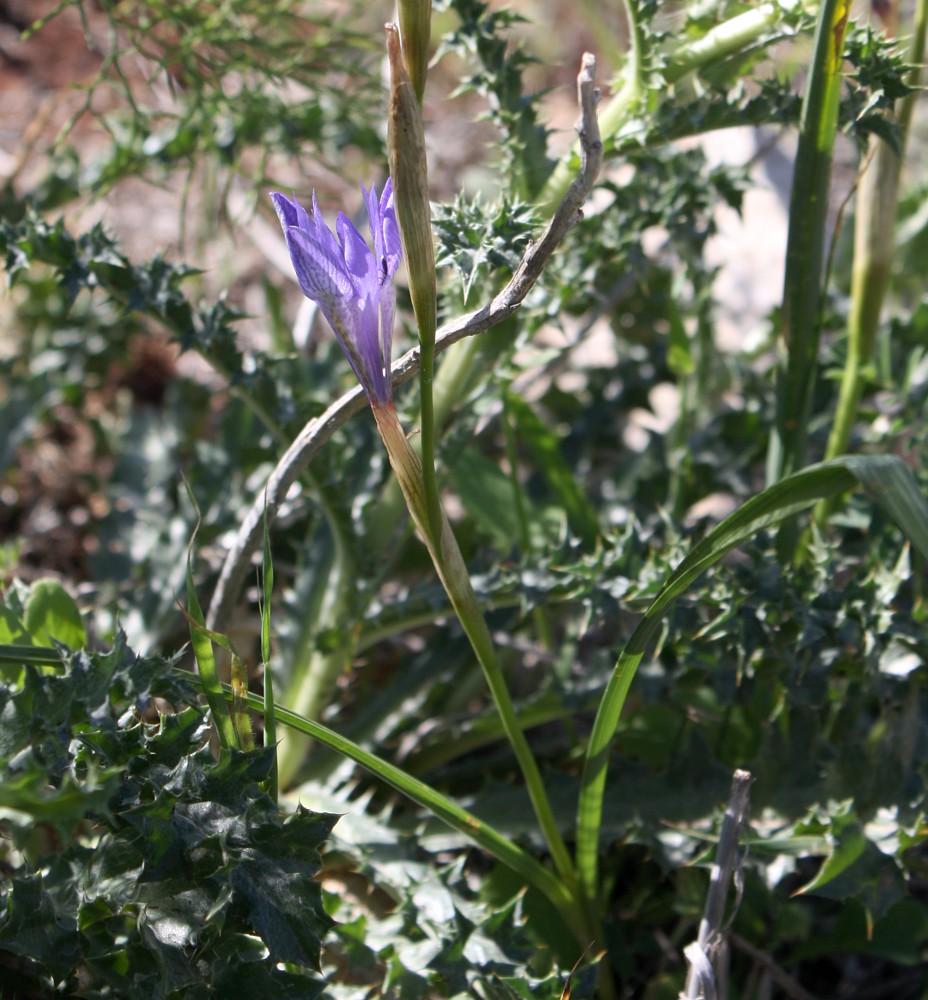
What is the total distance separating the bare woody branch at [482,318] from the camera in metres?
0.91

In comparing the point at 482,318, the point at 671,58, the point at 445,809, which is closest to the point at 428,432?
the point at 482,318

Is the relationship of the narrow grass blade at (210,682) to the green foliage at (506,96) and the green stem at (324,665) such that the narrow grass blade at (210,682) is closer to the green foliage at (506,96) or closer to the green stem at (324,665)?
the green stem at (324,665)

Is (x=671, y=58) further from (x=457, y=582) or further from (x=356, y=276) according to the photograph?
(x=457, y=582)

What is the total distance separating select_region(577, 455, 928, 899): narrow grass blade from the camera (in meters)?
0.97

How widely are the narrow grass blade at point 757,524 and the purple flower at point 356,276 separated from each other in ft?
1.27

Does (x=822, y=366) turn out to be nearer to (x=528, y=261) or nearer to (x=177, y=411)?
(x=528, y=261)

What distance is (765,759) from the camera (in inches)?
60.1

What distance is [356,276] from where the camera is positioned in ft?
3.16

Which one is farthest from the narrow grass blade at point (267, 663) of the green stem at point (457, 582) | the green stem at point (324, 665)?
the green stem at point (324, 665)

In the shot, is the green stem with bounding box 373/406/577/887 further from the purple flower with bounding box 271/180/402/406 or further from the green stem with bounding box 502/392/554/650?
the green stem with bounding box 502/392/554/650

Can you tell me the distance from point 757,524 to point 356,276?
0.49 metres

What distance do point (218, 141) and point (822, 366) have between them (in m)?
1.31

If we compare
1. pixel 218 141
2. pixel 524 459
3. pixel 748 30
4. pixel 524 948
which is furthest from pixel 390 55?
pixel 524 459

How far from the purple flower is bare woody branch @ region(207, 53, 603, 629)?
93 mm
